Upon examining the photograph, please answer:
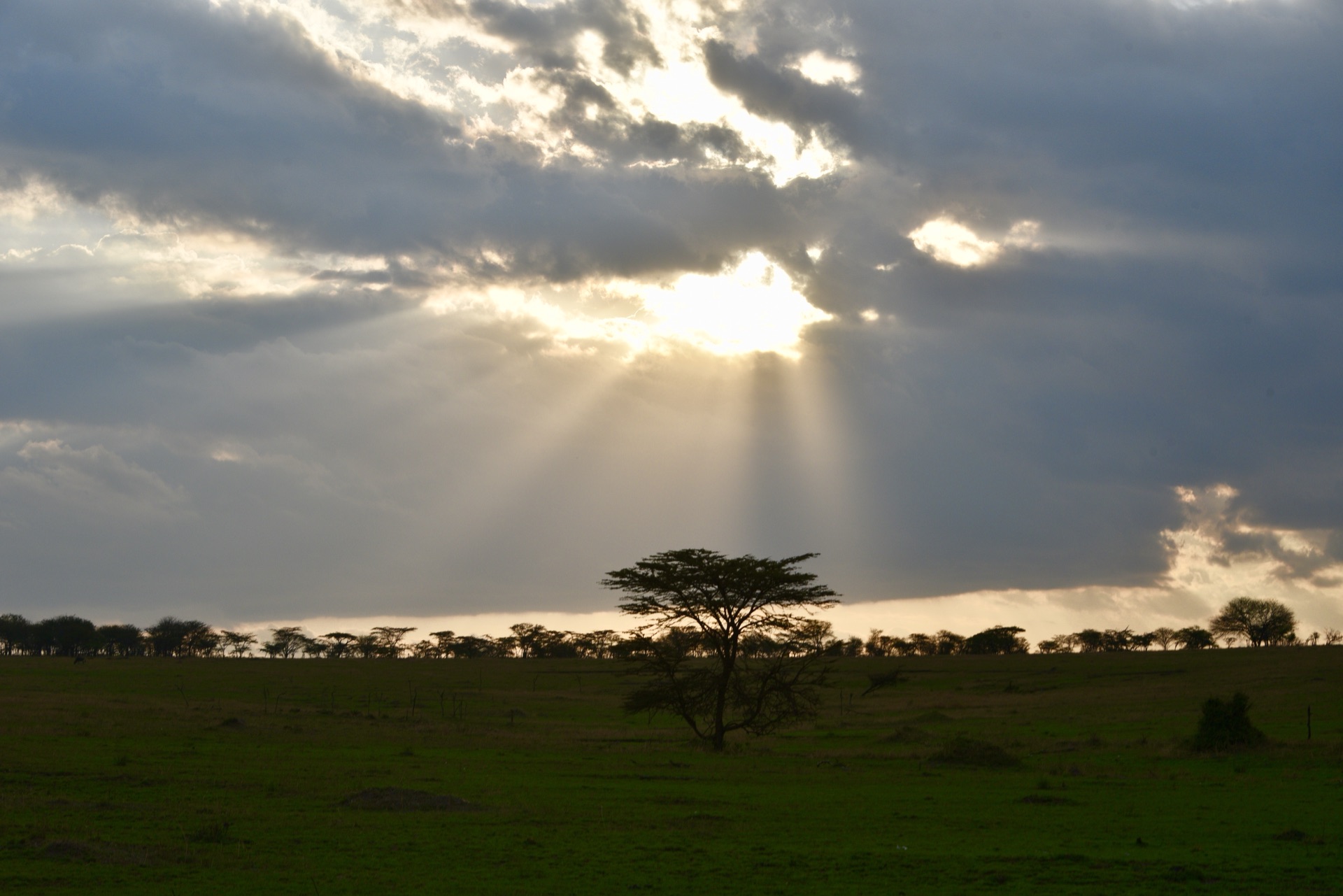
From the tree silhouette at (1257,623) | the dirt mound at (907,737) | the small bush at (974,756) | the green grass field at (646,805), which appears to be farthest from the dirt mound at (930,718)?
the tree silhouette at (1257,623)

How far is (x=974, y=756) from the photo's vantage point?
40.7 meters

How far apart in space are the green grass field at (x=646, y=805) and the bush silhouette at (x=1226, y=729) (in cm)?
85

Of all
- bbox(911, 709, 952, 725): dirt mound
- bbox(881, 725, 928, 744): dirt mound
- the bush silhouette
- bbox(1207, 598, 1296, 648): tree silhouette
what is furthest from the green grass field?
bbox(1207, 598, 1296, 648): tree silhouette

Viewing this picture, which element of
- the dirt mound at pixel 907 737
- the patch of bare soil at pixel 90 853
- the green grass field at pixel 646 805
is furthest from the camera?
the dirt mound at pixel 907 737

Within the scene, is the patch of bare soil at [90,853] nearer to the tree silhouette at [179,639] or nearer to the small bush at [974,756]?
the small bush at [974,756]

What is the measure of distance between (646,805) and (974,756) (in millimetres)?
18624

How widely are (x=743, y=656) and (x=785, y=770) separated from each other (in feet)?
42.4

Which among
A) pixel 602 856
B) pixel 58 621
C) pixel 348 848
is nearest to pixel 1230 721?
pixel 602 856

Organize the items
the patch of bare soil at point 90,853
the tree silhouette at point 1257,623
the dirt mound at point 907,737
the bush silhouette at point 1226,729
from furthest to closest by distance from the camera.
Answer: the tree silhouette at point 1257,623 → the dirt mound at point 907,737 → the bush silhouette at point 1226,729 → the patch of bare soil at point 90,853

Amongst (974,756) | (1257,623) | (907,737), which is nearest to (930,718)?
(907,737)

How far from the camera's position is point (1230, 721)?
4244cm

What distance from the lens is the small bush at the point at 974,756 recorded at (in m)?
40.2

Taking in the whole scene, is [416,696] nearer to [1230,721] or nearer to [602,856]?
[1230,721]

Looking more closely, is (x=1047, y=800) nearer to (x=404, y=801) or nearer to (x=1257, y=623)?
(x=404, y=801)
